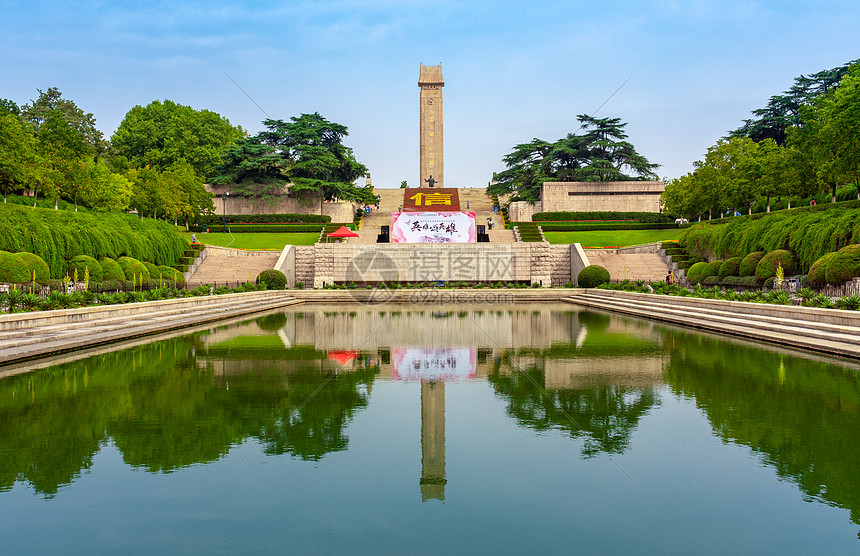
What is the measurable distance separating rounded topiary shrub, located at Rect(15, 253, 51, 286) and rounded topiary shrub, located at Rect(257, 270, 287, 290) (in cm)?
1031

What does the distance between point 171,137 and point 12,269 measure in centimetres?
4620

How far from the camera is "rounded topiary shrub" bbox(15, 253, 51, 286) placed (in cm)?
2087

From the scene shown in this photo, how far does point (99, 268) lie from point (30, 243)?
9.37 ft

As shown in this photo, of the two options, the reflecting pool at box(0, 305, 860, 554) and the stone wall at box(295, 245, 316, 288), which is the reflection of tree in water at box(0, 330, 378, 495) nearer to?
the reflecting pool at box(0, 305, 860, 554)

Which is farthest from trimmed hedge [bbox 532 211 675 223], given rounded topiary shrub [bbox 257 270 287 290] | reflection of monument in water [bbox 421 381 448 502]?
reflection of monument in water [bbox 421 381 448 502]

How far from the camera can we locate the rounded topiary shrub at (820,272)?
19688 millimetres

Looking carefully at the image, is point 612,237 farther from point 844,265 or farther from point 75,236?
point 75,236

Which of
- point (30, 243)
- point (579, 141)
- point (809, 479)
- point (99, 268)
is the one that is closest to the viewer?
point (809, 479)

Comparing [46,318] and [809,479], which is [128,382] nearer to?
[46,318]

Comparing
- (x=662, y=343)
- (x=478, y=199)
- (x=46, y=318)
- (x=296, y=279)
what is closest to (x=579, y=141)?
(x=478, y=199)

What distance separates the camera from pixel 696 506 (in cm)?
389

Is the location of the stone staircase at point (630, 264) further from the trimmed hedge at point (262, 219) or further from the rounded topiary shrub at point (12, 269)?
the rounded topiary shrub at point (12, 269)

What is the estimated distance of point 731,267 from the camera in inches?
1072

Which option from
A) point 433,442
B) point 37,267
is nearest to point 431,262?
point 37,267
